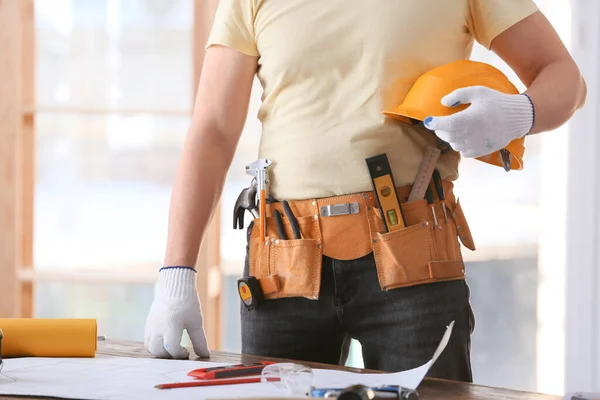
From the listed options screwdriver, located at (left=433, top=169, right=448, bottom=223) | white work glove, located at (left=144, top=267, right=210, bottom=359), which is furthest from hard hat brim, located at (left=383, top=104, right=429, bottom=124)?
white work glove, located at (left=144, top=267, right=210, bottom=359)

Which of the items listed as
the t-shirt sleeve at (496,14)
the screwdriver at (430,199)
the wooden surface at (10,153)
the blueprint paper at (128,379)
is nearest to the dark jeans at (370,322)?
the screwdriver at (430,199)

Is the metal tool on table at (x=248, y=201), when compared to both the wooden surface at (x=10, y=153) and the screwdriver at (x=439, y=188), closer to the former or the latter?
the screwdriver at (x=439, y=188)

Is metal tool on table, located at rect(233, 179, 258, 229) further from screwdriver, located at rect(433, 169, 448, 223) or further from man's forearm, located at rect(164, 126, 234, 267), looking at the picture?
screwdriver, located at rect(433, 169, 448, 223)

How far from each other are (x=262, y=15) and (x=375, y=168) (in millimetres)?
366

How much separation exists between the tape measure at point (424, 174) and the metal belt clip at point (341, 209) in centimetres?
9

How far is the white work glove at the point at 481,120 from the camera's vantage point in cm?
126

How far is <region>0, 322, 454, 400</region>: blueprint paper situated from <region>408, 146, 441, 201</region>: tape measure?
373 millimetres

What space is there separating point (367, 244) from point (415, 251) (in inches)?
3.1

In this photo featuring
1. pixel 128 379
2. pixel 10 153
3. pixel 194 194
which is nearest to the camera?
pixel 128 379

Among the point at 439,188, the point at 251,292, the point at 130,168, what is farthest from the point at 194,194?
the point at 130,168

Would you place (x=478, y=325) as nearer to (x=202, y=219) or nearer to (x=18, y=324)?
(x=202, y=219)

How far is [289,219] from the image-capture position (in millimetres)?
1363

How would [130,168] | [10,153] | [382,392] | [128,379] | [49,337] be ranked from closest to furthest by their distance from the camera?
[382,392], [128,379], [49,337], [10,153], [130,168]

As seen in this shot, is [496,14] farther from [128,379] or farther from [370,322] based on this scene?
[128,379]
